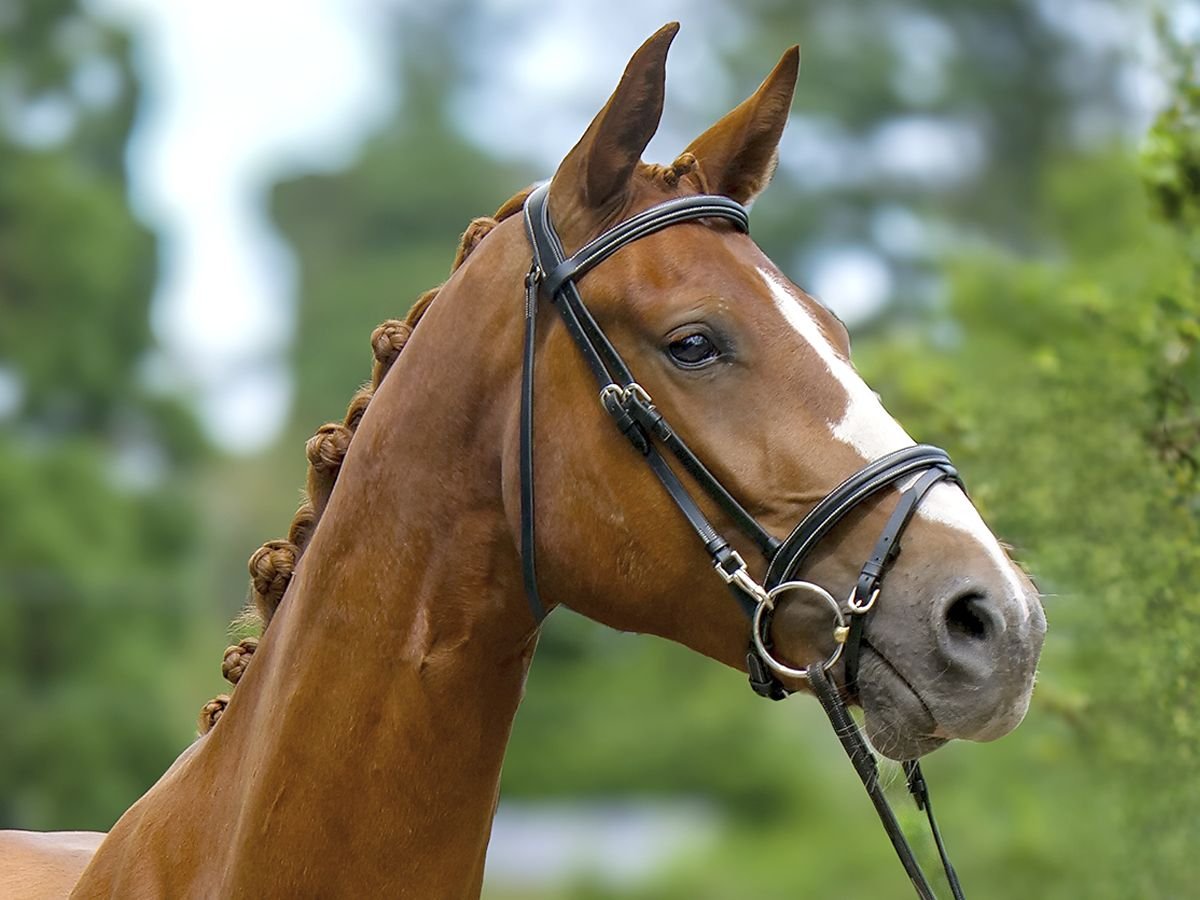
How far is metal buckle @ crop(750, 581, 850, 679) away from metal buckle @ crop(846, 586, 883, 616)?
3 cm

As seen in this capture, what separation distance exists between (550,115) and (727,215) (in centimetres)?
2377

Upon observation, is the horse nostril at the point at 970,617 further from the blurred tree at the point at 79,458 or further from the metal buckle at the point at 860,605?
the blurred tree at the point at 79,458

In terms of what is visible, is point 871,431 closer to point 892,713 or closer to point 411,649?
point 892,713

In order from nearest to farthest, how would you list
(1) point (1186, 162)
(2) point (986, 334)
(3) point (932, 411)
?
(1) point (1186, 162), (3) point (932, 411), (2) point (986, 334)

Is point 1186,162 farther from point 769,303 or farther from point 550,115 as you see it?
point 550,115

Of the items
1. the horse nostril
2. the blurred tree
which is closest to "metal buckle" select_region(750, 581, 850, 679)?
the horse nostril

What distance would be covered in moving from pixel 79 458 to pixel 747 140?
12294mm

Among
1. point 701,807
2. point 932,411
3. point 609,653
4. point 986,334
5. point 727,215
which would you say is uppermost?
point 609,653

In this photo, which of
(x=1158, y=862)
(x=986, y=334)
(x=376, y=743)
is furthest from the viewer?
(x=986, y=334)

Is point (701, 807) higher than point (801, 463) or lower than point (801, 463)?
higher

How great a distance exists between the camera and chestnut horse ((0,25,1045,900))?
8.66 ft

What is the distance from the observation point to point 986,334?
9.14 metres

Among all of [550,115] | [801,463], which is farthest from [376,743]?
[550,115]

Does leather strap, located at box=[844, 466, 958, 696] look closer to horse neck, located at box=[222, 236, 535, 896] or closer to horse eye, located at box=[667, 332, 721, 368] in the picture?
horse eye, located at box=[667, 332, 721, 368]
